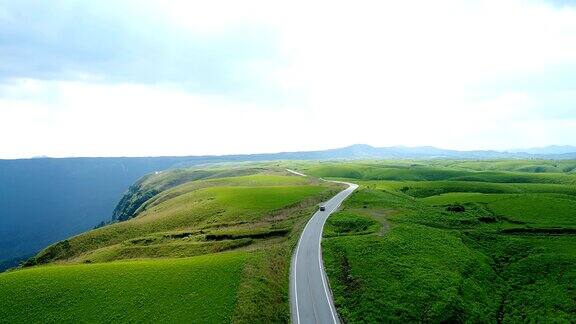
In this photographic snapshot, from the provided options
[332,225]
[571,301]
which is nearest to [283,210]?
[332,225]

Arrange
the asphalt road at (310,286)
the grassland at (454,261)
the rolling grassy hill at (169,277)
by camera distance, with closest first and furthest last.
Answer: the asphalt road at (310,286)
the grassland at (454,261)
the rolling grassy hill at (169,277)

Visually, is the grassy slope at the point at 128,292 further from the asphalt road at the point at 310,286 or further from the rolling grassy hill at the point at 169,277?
the asphalt road at the point at 310,286

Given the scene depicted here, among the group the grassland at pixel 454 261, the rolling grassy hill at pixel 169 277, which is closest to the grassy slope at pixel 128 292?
the rolling grassy hill at pixel 169 277

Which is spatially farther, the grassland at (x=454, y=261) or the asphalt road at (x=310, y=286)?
the grassland at (x=454, y=261)

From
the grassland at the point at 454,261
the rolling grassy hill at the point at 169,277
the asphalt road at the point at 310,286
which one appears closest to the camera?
the asphalt road at the point at 310,286

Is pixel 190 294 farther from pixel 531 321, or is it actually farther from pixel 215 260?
pixel 531 321

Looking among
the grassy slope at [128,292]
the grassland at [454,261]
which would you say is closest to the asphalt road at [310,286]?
the grassland at [454,261]
